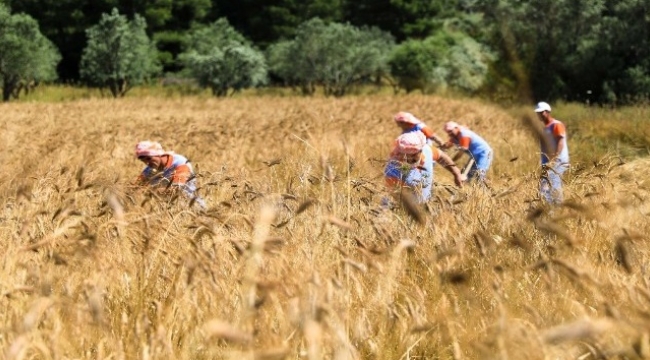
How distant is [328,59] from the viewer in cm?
4150

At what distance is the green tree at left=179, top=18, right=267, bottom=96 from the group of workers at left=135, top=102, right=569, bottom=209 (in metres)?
31.2

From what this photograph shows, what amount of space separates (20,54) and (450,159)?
29.5 m

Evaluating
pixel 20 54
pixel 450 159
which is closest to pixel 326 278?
pixel 450 159

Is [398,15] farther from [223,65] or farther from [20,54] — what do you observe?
[20,54]

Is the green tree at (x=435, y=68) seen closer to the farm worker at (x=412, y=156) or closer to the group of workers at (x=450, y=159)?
the group of workers at (x=450, y=159)

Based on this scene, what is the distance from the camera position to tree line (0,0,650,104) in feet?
107

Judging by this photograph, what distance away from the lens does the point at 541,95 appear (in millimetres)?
34031

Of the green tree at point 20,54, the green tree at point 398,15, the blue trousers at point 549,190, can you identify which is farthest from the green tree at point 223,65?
the blue trousers at point 549,190

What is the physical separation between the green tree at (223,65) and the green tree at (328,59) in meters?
1.64

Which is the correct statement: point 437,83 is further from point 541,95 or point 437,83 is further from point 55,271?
point 55,271

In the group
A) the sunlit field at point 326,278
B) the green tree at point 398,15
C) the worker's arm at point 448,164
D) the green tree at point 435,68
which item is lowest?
the green tree at point 398,15

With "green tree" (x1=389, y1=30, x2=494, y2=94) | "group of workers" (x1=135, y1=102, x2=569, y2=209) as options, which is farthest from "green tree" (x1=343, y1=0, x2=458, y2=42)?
"group of workers" (x1=135, y1=102, x2=569, y2=209)

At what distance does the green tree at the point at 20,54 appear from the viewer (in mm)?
33156

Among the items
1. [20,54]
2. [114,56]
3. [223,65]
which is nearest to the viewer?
[20,54]
